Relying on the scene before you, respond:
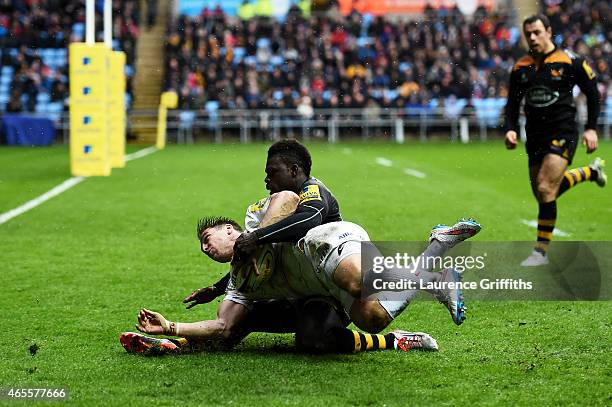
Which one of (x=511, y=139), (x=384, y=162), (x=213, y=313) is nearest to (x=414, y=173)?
(x=384, y=162)

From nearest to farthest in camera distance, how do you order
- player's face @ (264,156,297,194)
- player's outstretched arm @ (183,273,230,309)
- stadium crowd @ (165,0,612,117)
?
player's face @ (264,156,297,194) → player's outstretched arm @ (183,273,230,309) → stadium crowd @ (165,0,612,117)

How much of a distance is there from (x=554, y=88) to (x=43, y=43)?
32.2 m

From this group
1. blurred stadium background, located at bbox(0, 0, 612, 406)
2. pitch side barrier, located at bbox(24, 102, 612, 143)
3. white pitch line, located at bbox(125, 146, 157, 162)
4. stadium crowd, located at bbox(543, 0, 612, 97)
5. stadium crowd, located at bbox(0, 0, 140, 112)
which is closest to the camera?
blurred stadium background, located at bbox(0, 0, 612, 406)

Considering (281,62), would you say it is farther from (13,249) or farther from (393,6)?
(13,249)

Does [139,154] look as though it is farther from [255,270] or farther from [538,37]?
[255,270]

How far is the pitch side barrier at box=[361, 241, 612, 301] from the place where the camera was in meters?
5.16

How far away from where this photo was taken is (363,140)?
35.1 meters

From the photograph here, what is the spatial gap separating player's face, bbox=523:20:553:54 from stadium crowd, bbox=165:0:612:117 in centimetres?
2547

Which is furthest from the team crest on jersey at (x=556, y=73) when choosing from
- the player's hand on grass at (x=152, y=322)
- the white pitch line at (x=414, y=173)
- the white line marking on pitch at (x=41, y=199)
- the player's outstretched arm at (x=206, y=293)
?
the white pitch line at (x=414, y=173)

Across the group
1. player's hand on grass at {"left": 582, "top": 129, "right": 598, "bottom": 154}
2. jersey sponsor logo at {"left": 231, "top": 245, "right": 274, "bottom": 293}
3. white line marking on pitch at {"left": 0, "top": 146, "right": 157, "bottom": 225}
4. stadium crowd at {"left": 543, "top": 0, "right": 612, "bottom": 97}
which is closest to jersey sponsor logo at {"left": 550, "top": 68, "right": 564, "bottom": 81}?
player's hand on grass at {"left": 582, "top": 129, "right": 598, "bottom": 154}

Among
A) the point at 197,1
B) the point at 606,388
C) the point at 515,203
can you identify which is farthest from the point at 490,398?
the point at 197,1

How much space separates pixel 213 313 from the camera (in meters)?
6.66

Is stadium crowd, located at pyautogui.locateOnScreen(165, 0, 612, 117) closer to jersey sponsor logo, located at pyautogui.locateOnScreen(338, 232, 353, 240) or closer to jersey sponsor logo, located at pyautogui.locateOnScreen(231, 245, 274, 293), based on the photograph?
jersey sponsor logo, located at pyautogui.locateOnScreen(231, 245, 274, 293)

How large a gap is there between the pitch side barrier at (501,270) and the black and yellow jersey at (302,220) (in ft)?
0.99
